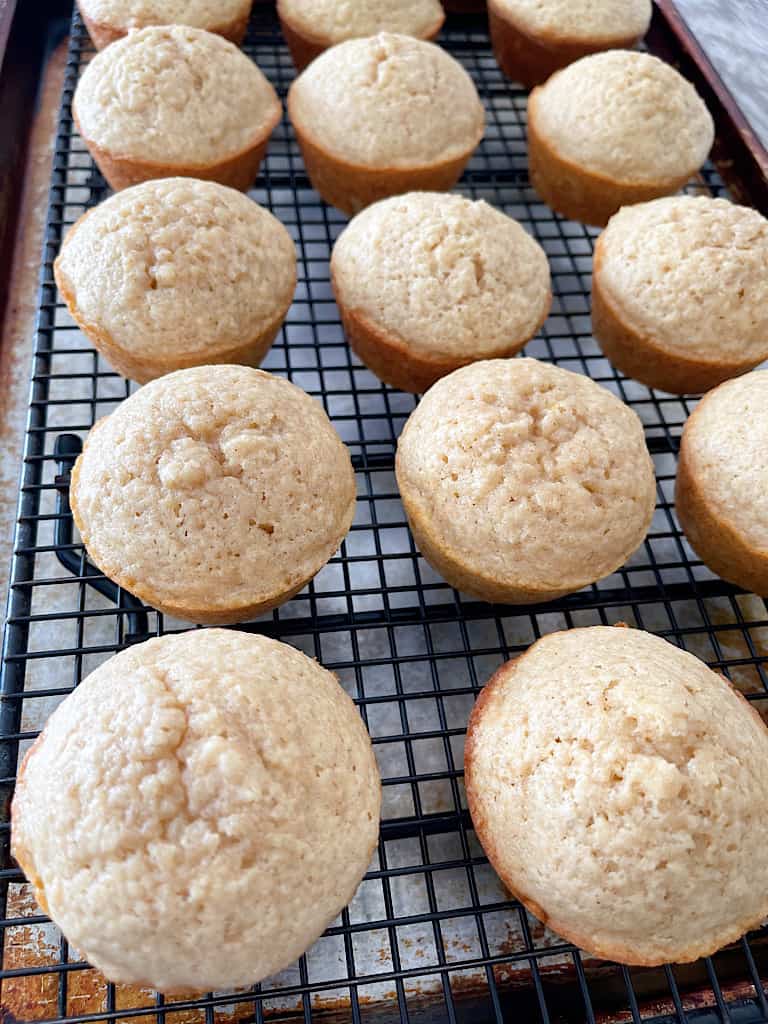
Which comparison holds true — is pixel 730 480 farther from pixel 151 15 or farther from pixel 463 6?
pixel 463 6

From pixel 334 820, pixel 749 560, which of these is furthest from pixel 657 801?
pixel 749 560

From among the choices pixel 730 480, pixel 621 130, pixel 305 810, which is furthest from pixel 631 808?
pixel 621 130

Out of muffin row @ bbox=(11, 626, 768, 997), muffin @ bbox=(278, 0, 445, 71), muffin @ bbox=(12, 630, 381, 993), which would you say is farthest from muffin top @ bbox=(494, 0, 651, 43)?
muffin @ bbox=(12, 630, 381, 993)

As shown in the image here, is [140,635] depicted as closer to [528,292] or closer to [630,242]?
[528,292]

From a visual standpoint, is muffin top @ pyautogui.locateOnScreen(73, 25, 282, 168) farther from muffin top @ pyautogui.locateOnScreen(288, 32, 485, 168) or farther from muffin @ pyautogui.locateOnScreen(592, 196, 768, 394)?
muffin @ pyautogui.locateOnScreen(592, 196, 768, 394)

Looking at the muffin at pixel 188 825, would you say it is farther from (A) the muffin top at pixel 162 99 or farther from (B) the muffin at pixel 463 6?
(B) the muffin at pixel 463 6
